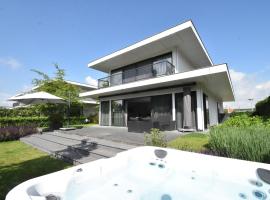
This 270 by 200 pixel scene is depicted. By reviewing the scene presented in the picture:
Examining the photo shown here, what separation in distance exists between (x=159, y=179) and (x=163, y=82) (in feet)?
23.8

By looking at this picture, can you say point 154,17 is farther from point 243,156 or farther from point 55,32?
point 243,156

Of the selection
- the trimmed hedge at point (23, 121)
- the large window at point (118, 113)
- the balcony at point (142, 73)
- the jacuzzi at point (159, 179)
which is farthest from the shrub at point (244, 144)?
the trimmed hedge at point (23, 121)

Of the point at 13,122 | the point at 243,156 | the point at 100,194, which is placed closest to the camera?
the point at 100,194

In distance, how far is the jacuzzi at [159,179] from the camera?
9.66 feet

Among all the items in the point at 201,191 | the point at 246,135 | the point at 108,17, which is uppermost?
the point at 108,17

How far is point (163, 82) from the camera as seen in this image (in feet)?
34.2

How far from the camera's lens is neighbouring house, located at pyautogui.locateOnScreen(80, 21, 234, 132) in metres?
9.88

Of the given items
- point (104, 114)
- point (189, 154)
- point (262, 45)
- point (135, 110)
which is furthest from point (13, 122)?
point (262, 45)

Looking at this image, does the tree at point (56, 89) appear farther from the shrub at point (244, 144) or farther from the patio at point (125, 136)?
the shrub at point (244, 144)

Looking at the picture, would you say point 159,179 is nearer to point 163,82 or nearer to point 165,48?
point 163,82

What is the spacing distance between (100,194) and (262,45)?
15280 millimetres

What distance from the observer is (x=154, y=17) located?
12023mm

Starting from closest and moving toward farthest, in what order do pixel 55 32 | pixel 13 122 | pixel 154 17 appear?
1. pixel 55 32
2. pixel 154 17
3. pixel 13 122

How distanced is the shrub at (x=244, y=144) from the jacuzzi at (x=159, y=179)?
2.53 feet
